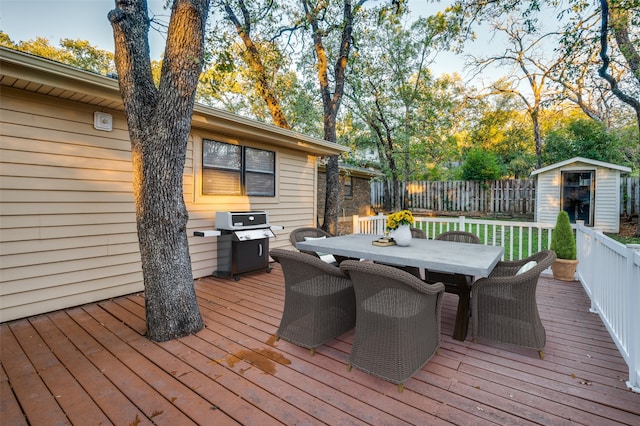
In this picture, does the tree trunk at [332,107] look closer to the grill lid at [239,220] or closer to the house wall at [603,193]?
the grill lid at [239,220]

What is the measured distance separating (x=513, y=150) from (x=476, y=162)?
5.71m

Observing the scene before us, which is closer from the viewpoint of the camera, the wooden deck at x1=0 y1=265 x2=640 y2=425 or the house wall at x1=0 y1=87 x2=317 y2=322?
the wooden deck at x1=0 y1=265 x2=640 y2=425

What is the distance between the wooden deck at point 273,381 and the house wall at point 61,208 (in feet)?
1.76

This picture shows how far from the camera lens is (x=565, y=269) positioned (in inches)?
175

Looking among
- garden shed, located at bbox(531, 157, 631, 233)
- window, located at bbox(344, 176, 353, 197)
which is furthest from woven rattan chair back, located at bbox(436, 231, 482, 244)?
window, located at bbox(344, 176, 353, 197)

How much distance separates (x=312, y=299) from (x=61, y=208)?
306cm

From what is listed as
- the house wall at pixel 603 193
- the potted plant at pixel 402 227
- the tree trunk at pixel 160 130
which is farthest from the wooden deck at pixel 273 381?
the house wall at pixel 603 193

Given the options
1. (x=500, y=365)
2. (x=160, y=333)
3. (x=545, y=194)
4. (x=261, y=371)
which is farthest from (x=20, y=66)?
(x=545, y=194)

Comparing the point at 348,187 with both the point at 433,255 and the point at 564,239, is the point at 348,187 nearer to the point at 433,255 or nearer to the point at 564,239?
the point at 564,239

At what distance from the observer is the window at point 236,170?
486 centimetres

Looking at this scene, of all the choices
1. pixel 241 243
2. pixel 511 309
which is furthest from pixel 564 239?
pixel 241 243

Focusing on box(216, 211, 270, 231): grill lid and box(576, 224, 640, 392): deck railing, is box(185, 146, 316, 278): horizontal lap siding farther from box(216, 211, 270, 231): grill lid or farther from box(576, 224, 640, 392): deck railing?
box(576, 224, 640, 392): deck railing

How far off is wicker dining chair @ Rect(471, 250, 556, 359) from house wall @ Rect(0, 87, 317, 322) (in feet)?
13.3

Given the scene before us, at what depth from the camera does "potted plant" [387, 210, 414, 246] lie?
10.5 ft
